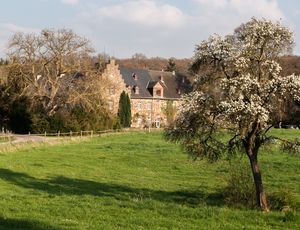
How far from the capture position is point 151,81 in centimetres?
10144

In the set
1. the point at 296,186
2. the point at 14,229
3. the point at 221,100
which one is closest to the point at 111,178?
the point at 296,186

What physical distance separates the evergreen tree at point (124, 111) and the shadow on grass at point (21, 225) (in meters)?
73.3

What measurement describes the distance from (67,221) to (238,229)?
13.4 feet

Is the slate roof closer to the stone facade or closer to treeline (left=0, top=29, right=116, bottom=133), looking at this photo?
the stone facade

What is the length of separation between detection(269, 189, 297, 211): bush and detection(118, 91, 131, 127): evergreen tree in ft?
229

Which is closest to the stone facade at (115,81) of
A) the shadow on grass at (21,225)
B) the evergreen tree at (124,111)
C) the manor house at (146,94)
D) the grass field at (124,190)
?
the manor house at (146,94)

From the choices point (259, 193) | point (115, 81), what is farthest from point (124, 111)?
point (259, 193)

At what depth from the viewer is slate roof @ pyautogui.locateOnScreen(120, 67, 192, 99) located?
96.2 m

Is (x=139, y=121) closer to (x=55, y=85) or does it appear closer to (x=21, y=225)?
(x=55, y=85)

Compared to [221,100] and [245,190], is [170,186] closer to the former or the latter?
[245,190]

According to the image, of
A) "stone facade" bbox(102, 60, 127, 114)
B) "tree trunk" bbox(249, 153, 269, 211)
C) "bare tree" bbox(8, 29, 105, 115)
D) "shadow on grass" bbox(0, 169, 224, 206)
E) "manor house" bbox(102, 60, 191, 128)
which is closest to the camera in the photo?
"tree trunk" bbox(249, 153, 269, 211)

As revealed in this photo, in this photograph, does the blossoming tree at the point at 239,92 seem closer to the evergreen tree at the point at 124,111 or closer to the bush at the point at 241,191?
the bush at the point at 241,191

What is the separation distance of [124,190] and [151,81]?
80846 mm

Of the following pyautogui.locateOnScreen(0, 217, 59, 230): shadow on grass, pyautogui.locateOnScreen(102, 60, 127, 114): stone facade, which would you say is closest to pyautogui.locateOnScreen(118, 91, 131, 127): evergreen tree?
pyautogui.locateOnScreen(102, 60, 127, 114): stone facade
